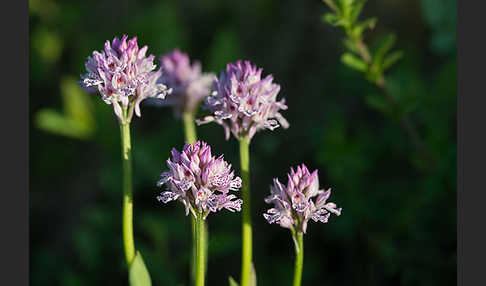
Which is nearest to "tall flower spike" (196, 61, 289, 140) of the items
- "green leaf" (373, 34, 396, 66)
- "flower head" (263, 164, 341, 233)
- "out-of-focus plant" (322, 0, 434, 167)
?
"flower head" (263, 164, 341, 233)

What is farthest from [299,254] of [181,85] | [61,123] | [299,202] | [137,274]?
[61,123]

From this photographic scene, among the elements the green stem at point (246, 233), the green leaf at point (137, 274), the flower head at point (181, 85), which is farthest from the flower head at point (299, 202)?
the flower head at point (181, 85)

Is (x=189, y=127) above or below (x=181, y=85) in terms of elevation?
below

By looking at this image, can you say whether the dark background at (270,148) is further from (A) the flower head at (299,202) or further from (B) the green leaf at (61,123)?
(A) the flower head at (299,202)

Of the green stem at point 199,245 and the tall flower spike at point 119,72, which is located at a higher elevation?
the tall flower spike at point 119,72

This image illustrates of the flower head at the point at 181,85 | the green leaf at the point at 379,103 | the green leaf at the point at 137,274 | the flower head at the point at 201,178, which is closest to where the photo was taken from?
the flower head at the point at 201,178

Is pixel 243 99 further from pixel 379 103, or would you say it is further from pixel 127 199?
pixel 379 103
